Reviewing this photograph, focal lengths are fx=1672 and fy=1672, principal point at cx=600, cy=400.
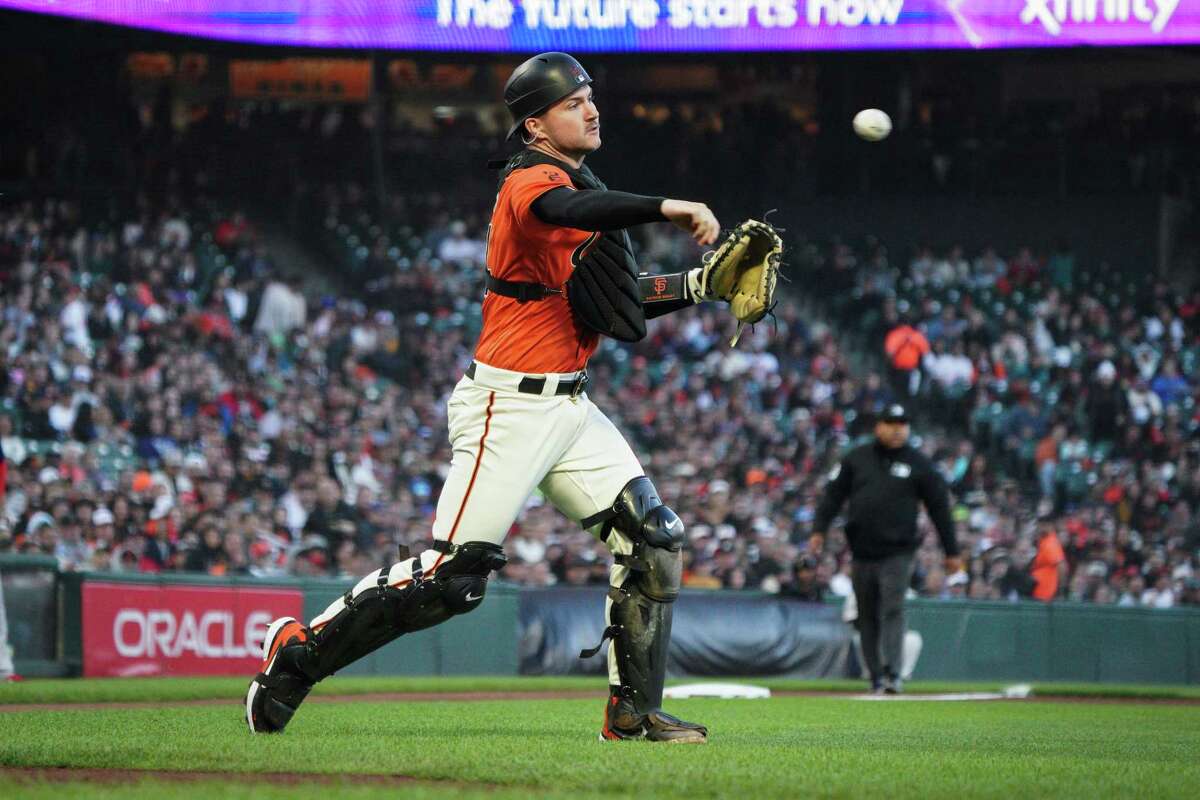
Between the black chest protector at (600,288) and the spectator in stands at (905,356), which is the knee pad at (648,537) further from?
the spectator in stands at (905,356)

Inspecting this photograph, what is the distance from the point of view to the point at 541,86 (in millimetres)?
5348

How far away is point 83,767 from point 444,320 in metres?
15.9

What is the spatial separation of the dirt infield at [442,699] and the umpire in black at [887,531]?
1.09ft

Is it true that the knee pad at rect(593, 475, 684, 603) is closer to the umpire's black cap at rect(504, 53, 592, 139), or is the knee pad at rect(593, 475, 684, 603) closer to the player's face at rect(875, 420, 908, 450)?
the umpire's black cap at rect(504, 53, 592, 139)

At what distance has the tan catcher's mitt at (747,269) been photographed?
5123 millimetres

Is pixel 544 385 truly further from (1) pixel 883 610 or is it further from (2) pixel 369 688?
(1) pixel 883 610

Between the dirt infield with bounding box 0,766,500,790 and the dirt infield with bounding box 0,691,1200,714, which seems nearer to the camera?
the dirt infield with bounding box 0,766,500,790

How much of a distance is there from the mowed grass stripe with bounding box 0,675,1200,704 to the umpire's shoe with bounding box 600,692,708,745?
3822 mm

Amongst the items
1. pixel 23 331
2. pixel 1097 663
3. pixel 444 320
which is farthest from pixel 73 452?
pixel 1097 663

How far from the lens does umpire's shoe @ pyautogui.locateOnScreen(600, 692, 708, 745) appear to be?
17.1ft

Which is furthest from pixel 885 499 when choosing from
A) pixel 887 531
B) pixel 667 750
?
pixel 667 750

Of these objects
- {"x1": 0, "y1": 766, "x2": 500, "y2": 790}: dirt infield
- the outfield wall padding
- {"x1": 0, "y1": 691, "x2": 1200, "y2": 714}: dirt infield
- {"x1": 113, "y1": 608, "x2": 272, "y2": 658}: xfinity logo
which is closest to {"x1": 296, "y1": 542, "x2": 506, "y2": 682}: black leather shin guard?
{"x1": 0, "y1": 766, "x2": 500, "y2": 790}: dirt infield

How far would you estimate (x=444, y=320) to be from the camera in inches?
793

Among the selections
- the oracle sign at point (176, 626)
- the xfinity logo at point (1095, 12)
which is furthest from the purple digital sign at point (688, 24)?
the oracle sign at point (176, 626)
